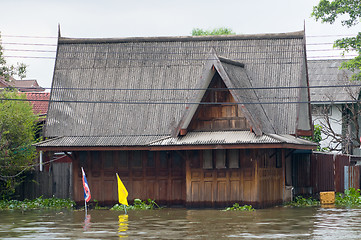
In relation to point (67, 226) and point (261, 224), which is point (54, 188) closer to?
point (67, 226)

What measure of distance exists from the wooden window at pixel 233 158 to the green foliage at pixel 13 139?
11.4 m

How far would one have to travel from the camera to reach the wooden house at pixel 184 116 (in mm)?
32531

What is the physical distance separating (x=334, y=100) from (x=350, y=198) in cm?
2081

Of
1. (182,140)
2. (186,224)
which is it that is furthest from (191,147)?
(186,224)

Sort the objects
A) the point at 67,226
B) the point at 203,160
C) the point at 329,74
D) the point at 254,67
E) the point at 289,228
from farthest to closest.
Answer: the point at 329,74
the point at 254,67
the point at 203,160
the point at 67,226
the point at 289,228

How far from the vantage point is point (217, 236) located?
22.3 metres

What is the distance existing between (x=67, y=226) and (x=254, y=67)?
14.4m

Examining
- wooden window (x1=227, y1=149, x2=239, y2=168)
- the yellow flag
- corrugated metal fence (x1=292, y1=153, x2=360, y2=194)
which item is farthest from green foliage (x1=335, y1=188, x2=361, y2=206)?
the yellow flag

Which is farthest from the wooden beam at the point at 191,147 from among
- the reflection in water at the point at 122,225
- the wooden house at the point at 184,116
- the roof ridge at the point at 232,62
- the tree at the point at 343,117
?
the tree at the point at 343,117

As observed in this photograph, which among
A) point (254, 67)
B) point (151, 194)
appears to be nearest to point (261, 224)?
point (151, 194)

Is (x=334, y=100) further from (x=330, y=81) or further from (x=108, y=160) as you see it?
A: (x=108, y=160)

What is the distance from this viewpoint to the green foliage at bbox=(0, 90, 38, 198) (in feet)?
123

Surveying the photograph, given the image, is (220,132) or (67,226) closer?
(67,226)

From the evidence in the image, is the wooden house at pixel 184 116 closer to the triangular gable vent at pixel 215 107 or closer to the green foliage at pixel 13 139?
the triangular gable vent at pixel 215 107
